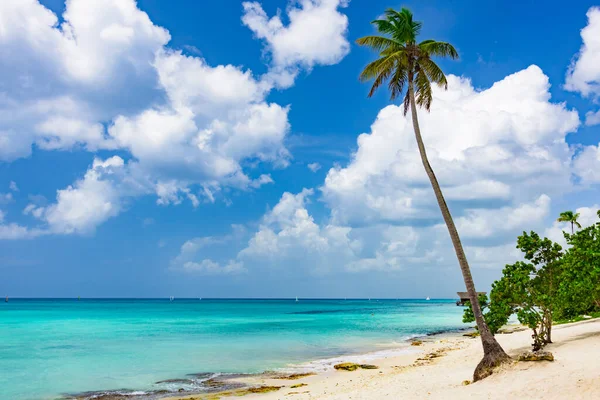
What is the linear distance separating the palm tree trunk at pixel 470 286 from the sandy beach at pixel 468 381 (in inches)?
17.5

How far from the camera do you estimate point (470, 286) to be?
51.9 feet

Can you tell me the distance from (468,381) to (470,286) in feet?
10.5

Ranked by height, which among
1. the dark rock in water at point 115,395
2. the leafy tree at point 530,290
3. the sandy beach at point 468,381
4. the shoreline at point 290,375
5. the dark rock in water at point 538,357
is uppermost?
the leafy tree at point 530,290

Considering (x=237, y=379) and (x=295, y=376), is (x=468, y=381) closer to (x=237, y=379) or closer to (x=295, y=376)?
(x=295, y=376)

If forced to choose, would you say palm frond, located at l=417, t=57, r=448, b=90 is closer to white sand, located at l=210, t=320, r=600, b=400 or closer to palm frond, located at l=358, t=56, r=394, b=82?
palm frond, located at l=358, t=56, r=394, b=82

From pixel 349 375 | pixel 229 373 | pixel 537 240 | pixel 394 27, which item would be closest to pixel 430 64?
pixel 394 27

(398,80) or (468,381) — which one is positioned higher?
(398,80)

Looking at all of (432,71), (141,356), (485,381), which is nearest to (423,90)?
(432,71)

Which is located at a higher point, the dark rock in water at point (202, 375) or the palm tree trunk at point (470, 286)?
the palm tree trunk at point (470, 286)

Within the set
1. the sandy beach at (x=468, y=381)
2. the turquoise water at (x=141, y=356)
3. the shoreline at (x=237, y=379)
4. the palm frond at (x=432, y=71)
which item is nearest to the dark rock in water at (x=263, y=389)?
the shoreline at (x=237, y=379)

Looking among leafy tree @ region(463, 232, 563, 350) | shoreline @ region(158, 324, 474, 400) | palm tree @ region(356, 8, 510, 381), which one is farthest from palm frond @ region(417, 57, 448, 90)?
shoreline @ region(158, 324, 474, 400)

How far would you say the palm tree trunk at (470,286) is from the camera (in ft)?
50.4

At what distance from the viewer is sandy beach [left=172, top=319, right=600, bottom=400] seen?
12.7 metres

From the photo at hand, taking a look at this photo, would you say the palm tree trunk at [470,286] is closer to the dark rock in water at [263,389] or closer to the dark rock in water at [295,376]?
the dark rock in water at [263,389]
